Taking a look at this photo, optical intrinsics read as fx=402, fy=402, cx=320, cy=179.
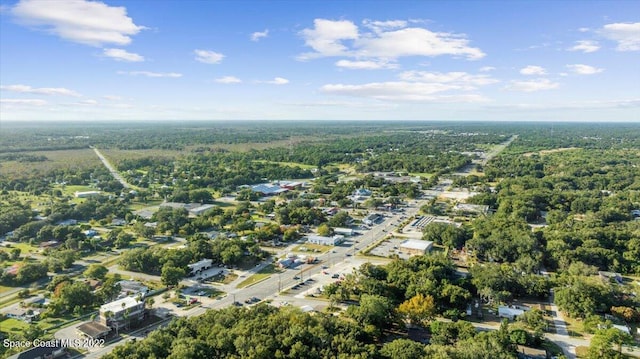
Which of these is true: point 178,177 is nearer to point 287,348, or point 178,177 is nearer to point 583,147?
point 287,348

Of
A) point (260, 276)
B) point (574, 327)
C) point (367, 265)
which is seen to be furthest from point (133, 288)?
point (574, 327)

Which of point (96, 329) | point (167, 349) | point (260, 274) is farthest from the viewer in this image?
point (260, 274)

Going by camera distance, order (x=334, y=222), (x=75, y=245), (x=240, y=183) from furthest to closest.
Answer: (x=240, y=183), (x=334, y=222), (x=75, y=245)

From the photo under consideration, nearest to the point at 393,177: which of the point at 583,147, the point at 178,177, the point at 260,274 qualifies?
the point at 178,177

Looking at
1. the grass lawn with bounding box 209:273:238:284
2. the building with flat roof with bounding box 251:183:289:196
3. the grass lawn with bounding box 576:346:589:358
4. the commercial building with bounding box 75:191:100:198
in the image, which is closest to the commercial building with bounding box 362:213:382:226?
the grass lawn with bounding box 209:273:238:284

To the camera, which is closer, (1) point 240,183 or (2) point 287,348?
(2) point 287,348

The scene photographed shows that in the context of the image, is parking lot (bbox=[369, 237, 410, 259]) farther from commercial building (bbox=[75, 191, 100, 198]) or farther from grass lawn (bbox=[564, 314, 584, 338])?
commercial building (bbox=[75, 191, 100, 198])

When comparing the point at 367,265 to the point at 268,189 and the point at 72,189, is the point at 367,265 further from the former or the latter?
the point at 72,189

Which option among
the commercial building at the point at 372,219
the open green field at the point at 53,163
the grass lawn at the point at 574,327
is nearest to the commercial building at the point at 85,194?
the open green field at the point at 53,163
